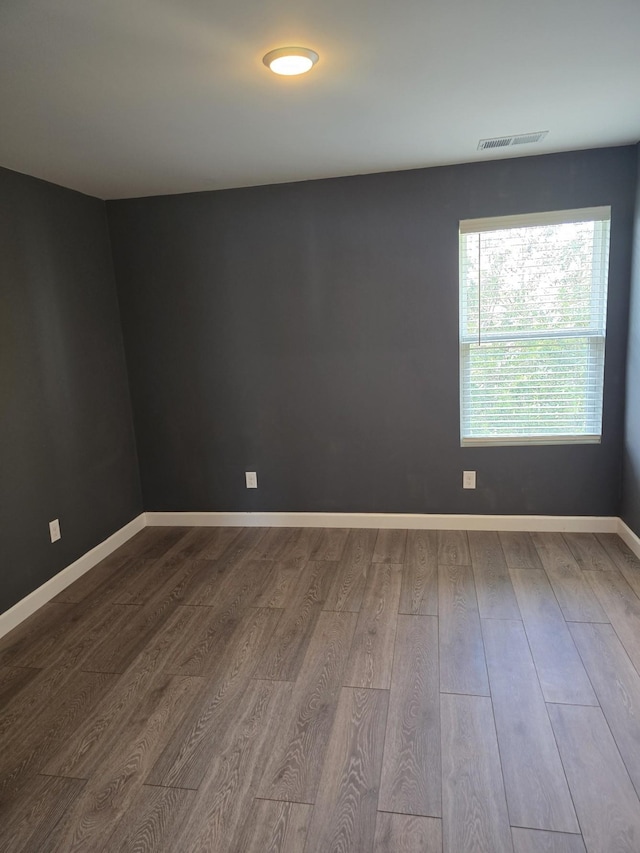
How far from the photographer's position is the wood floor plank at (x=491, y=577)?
265 centimetres

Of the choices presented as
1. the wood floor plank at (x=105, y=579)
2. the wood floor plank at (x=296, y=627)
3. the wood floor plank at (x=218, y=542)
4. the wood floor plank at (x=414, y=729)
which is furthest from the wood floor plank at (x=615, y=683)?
the wood floor plank at (x=105, y=579)

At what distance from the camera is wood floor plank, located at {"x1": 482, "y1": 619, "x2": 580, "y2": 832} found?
159cm

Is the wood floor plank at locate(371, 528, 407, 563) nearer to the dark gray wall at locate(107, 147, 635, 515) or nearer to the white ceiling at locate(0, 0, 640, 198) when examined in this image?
the dark gray wall at locate(107, 147, 635, 515)

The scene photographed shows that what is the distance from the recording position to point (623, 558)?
10.2 feet

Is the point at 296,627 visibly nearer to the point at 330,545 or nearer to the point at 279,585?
the point at 279,585

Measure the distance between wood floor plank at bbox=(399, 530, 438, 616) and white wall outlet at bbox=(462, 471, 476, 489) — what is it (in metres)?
0.38

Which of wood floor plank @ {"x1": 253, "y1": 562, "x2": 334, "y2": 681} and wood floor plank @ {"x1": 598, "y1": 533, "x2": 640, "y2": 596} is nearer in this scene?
wood floor plank @ {"x1": 253, "y1": 562, "x2": 334, "y2": 681}

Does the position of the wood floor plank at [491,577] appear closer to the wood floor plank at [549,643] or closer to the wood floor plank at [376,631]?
the wood floor plank at [549,643]

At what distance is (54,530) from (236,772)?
1.89m

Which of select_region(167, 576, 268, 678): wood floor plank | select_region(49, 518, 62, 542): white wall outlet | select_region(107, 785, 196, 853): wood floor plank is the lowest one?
select_region(107, 785, 196, 853): wood floor plank

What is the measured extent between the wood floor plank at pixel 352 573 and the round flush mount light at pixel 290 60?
92.0 inches

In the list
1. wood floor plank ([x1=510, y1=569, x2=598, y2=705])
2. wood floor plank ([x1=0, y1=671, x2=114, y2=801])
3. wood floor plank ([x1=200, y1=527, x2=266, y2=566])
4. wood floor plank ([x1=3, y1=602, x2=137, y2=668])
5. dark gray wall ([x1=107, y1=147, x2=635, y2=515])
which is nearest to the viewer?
wood floor plank ([x1=0, y1=671, x2=114, y2=801])

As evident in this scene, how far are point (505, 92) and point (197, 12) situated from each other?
50.9 inches

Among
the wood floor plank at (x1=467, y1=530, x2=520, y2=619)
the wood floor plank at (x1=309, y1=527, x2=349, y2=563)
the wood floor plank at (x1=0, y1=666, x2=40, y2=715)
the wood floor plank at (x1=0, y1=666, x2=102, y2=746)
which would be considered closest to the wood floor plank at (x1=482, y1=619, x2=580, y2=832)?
the wood floor plank at (x1=467, y1=530, x2=520, y2=619)
